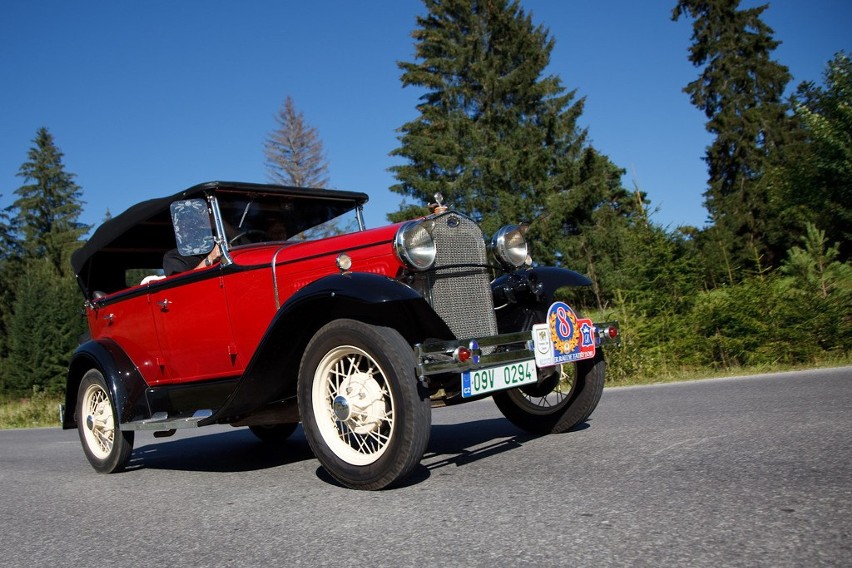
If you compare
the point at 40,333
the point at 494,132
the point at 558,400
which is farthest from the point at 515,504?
the point at 40,333

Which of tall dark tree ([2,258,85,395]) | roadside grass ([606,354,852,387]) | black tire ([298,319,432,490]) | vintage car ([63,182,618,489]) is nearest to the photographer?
black tire ([298,319,432,490])

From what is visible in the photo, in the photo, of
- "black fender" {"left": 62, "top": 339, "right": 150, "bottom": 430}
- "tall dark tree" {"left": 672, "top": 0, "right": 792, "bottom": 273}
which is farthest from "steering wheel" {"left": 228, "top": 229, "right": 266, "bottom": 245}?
"tall dark tree" {"left": 672, "top": 0, "right": 792, "bottom": 273}

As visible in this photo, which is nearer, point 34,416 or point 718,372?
point 718,372

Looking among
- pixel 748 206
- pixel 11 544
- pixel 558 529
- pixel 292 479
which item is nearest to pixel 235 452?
pixel 292 479

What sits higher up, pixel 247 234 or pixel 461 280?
pixel 247 234

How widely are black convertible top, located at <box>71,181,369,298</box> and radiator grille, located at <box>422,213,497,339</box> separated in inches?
66.0

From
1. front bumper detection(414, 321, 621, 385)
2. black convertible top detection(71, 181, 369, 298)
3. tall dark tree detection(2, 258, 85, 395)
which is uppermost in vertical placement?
tall dark tree detection(2, 258, 85, 395)

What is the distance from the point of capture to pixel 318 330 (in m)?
4.02

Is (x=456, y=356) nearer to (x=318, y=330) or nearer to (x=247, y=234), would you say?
(x=318, y=330)

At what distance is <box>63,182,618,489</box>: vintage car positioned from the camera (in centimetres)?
373

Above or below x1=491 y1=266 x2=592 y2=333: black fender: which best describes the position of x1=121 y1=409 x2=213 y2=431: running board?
below

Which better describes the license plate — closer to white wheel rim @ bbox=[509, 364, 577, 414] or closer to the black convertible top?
white wheel rim @ bbox=[509, 364, 577, 414]

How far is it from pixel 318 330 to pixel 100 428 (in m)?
2.87

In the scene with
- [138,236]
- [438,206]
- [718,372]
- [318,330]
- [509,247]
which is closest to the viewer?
[318,330]
